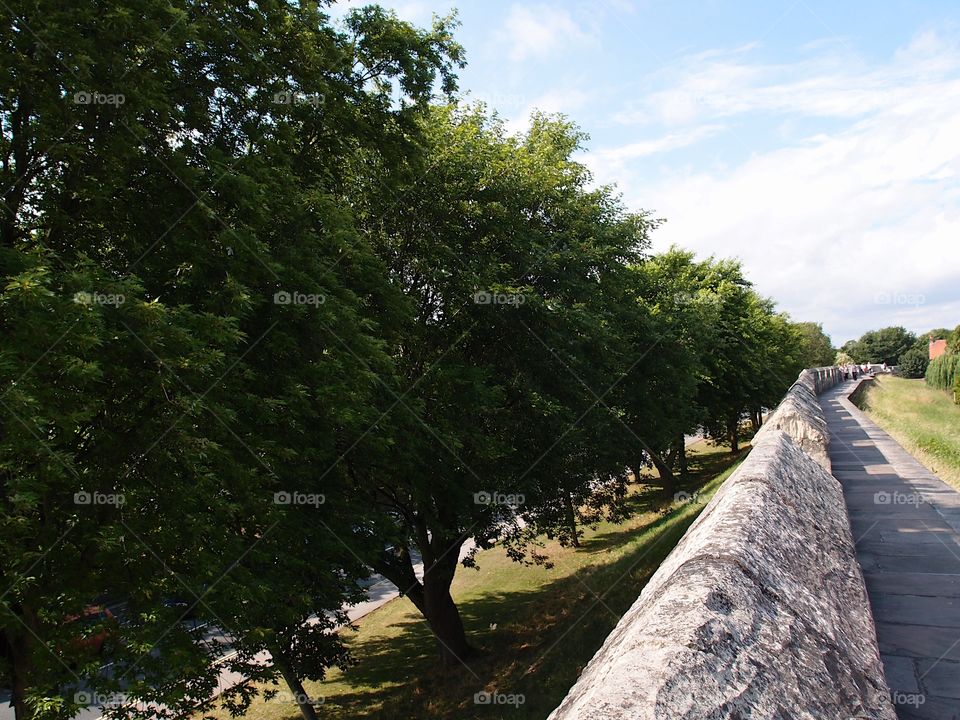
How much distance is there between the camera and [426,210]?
12742mm

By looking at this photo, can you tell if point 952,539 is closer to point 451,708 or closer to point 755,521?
point 755,521

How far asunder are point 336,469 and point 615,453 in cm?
774

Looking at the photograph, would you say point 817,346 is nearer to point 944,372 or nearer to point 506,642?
point 944,372

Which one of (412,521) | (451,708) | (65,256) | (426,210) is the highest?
(426,210)

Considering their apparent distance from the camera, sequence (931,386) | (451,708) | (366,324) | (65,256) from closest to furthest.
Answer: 1. (65,256)
2. (366,324)
3. (451,708)
4. (931,386)

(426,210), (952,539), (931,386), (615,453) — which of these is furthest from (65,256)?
(931,386)
